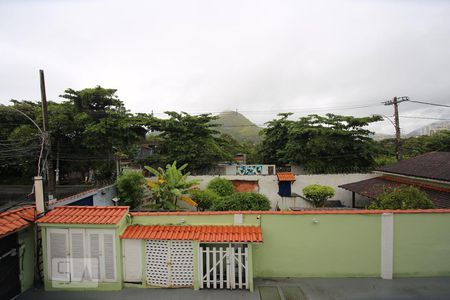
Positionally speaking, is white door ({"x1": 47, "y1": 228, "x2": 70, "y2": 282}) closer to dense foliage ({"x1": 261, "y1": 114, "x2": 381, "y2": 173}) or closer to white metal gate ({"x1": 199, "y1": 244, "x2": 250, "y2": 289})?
white metal gate ({"x1": 199, "y1": 244, "x2": 250, "y2": 289})

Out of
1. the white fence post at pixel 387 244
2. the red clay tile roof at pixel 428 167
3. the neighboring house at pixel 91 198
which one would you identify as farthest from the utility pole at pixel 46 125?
the red clay tile roof at pixel 428 167

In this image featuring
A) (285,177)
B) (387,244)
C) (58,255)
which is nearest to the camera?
(58,255)

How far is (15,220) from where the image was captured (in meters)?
6.89

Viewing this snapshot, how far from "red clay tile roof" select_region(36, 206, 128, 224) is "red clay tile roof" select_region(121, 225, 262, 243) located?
57 cm

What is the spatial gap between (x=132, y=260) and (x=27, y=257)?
313cm

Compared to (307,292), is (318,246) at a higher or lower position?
higher

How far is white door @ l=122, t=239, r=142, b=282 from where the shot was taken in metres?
7.29

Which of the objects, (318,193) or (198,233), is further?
(318,193)

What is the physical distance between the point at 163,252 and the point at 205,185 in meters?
12.1

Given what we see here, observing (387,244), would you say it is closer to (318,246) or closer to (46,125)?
(318,246)

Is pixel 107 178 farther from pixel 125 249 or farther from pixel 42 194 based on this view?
pixel 125 249

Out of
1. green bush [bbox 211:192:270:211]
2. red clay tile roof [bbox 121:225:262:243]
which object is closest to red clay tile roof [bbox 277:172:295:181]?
green bush [bbox 211:192:270:211]

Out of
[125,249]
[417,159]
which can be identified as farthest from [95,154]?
[417,159]

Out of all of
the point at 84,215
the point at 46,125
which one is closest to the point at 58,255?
the point at 84,215
